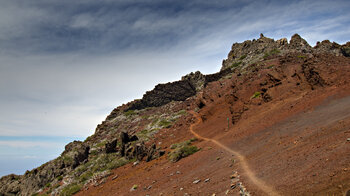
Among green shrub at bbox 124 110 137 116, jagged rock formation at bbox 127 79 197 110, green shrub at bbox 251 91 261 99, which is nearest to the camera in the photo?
green shrub at bbox 251 91 261 99

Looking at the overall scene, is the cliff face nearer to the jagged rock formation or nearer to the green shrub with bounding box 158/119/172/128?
the jagged rock formation

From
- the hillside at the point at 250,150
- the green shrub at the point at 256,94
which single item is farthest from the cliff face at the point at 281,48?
the green shrub at the point at 256,94

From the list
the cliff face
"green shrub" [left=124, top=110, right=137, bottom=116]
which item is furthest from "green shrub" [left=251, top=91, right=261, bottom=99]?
"green shrub" [left=124, top=110, right=137, bottom=116]

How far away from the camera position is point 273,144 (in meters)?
13.6

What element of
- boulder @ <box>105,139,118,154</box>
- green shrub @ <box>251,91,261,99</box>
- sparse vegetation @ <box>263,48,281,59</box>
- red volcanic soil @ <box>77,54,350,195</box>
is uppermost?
sparse vegetation @ <box>263,48,281,59</box>

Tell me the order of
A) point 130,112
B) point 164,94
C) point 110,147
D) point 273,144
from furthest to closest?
point 164,94 → point 130,112 → point 110,147 → point 273,144

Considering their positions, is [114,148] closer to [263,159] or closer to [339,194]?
[263,159]

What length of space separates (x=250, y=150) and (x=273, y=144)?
153cm

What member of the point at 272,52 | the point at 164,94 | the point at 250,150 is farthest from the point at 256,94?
the point at 164,94

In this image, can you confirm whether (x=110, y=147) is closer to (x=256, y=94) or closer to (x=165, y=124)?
(x=165, y=124)

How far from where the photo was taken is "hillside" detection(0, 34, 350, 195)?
847 cm

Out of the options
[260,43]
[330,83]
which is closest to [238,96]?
[330,83]

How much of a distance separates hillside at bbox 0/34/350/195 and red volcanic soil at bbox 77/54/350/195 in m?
0.05

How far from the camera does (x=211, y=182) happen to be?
10.9 m
